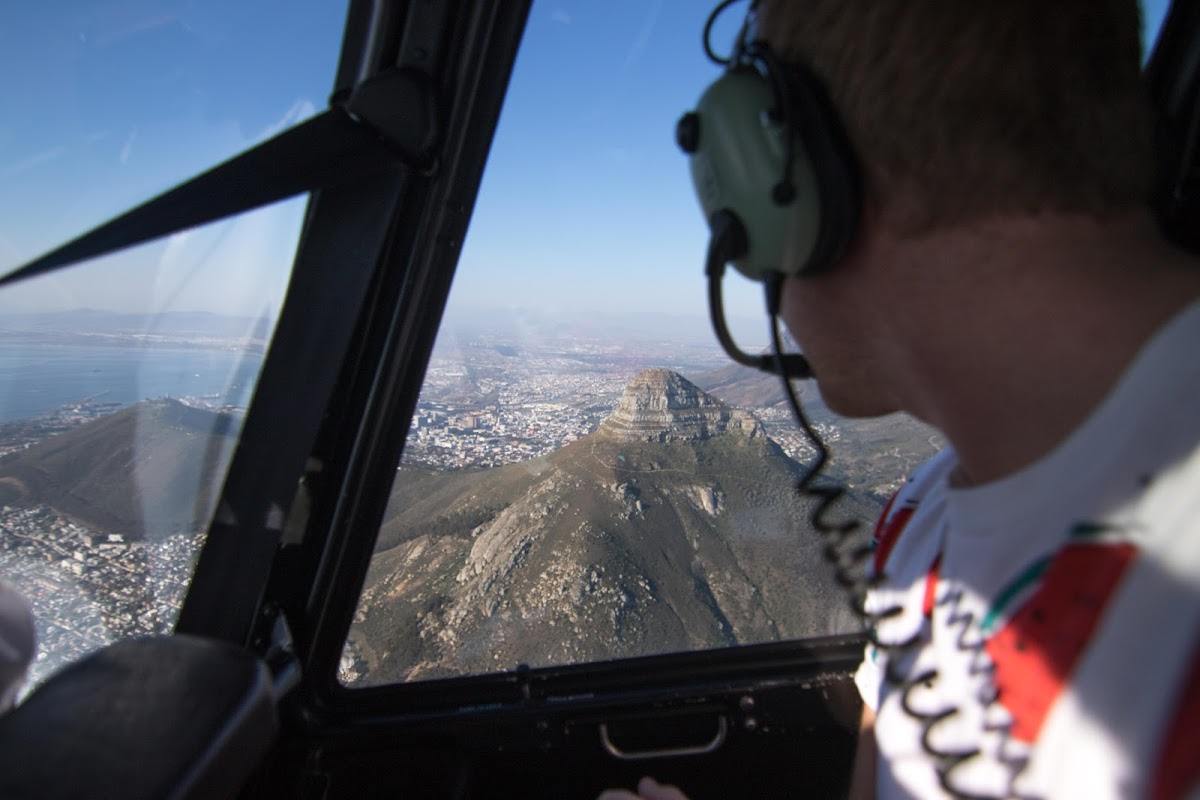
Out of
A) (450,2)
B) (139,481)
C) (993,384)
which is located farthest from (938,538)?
(139,481)

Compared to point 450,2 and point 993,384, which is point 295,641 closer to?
point 450,2

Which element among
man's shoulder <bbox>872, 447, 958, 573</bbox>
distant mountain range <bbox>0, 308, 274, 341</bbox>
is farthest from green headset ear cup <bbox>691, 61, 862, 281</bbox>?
distant mountain range <bbox>0, 308, 274, 341</bbox>

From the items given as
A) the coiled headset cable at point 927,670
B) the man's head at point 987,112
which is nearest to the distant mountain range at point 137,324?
the coiled headset cable at point 927,670

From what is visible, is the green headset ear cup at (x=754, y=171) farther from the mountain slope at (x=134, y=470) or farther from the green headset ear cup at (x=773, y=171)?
the mountain slope at (x=134, y=470)

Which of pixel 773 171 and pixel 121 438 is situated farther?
pixel 121 438

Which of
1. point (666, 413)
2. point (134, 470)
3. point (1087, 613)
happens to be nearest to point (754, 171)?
point (1087, 613)

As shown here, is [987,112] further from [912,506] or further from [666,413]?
[666,413]
